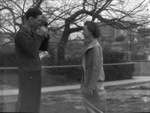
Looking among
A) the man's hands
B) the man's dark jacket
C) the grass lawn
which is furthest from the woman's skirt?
the grass lawn

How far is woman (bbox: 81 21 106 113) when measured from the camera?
15.2 ft

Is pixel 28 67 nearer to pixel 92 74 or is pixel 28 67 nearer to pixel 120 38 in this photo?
pixel 92 74

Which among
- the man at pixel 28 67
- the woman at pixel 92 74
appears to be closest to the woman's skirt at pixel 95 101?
the woman at pixel 92 74

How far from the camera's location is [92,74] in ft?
15.2

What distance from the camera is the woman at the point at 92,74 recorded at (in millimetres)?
4637

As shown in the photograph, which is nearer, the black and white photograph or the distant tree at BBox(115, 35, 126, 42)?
the black and white photograph

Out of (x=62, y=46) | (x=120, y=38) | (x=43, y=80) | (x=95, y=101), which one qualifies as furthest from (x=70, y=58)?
(x=95, y=101)

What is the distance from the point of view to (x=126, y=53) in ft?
61.6

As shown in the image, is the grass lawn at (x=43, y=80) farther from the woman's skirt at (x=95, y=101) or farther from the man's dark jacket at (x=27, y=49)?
the man's dark jacket at (x=27, y=49)

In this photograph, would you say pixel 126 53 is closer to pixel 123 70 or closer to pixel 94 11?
pixel 123 70

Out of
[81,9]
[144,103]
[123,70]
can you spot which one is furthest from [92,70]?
[123,70]

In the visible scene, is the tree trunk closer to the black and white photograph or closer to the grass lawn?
the black and white photograph

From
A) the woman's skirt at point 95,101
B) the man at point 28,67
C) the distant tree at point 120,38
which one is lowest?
the woman's skirt at point 95,101

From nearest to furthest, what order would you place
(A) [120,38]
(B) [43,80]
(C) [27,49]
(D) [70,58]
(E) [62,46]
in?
(C) [27,49], (B) [43,80], (E) [62,46], (D) [70,58], (A) [120,38]
